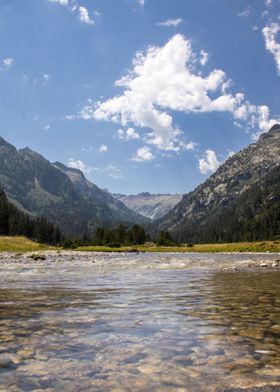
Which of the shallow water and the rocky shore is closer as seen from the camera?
the shallow water

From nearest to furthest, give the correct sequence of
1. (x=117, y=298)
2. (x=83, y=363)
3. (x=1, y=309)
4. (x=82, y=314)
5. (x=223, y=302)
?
1. (x=83, y=363)
2. (x=82, y=314)
3. (x=1, y=309)
4. (x=223, y=302)
5. (x=117, y=298)

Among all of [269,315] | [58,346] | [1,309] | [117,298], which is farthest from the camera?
[117,298]

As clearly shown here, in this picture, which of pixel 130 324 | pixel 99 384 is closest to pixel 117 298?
pixel 130 324

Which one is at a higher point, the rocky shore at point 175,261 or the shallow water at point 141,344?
the shallow water at point 141,344

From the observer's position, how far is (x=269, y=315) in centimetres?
1202

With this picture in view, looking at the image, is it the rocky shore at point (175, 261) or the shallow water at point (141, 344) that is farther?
the rocky shore at point (175, 261)

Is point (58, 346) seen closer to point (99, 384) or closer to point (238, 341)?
point (99, 384)

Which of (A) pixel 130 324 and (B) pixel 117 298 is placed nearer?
(A) pixel 130 324

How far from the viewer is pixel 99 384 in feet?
21.1

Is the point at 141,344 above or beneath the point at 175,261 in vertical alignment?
above

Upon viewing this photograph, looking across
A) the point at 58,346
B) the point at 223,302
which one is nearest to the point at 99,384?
the point at 58,346

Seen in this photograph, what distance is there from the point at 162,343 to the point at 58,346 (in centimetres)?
222

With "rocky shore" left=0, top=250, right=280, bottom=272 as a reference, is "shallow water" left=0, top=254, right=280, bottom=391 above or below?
above

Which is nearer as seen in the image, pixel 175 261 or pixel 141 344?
pixel 141 344
